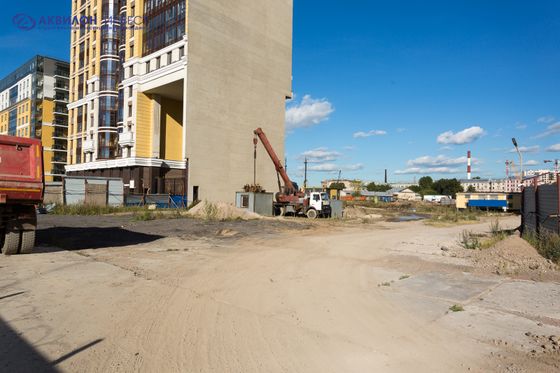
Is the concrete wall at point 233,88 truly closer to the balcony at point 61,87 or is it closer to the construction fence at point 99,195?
the construction fence at point 99,195

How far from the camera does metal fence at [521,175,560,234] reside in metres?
11.7

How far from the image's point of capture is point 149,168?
138ft

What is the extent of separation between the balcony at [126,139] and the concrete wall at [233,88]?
896 centimetres

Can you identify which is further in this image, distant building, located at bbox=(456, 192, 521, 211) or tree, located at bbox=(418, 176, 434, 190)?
tree, located at bbox=(418, 176, 434, 190)

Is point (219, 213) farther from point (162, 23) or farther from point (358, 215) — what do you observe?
point (162, 23)

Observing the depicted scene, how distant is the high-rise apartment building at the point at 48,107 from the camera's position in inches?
2950

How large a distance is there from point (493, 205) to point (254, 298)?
223 feet

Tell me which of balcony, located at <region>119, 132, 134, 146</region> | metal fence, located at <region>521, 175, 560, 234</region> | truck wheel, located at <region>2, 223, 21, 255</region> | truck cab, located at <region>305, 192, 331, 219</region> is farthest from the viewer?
balcony, located at <region>119, 132, 134, 146</region>

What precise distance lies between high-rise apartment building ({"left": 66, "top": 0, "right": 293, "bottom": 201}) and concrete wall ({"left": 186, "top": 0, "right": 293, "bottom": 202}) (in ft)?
0.41

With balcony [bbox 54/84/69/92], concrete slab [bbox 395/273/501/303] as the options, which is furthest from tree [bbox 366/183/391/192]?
concrete slab [bbox 395/273/501/303]

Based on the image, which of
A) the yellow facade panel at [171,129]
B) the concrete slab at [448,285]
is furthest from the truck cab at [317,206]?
the concrete slab at [448,285]

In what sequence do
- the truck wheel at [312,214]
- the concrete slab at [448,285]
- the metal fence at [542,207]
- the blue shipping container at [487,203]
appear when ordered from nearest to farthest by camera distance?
the concrete slab at [448,285]
the metal fence at [542,207]
the truck wheel at [312,214]
the blue shipping container at [487,203]

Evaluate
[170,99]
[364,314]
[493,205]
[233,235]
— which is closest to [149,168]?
[170,99]

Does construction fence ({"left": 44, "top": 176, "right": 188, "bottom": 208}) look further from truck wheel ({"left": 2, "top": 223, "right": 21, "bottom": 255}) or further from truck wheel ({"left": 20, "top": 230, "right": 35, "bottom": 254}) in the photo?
truck wheel ({"left": 2, "top": 223, "right": 21, "bottom": 255})
